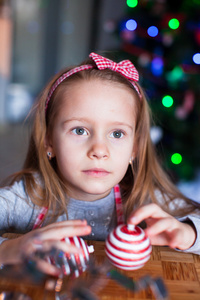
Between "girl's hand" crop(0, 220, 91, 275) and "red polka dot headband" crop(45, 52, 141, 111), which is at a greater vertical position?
"red polka dot headband" crop(45, 52, 141, 111)

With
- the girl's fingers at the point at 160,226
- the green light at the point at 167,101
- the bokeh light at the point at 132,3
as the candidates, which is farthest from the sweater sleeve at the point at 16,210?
the bokeh light at the point at 132,3

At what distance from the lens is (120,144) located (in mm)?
924

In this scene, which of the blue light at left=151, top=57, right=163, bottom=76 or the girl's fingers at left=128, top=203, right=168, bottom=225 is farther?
the blue light at left=151, top=57, right=163, bottom=76

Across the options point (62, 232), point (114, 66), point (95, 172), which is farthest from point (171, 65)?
point (62, 232)

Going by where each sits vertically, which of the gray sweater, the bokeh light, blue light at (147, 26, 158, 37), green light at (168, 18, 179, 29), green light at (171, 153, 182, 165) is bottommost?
green light at (171, 153, 182, 165)

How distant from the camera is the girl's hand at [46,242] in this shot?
1.80 ft

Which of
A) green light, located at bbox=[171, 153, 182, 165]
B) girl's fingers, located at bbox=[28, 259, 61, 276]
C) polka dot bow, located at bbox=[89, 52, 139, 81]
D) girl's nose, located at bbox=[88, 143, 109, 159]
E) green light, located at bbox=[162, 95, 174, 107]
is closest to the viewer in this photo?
girl's fingers, located at bbox=[28, 259, 61, 276]

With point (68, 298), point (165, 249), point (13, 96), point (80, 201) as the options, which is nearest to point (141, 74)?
point (80, 201)

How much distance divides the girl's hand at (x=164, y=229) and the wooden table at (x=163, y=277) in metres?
0.02

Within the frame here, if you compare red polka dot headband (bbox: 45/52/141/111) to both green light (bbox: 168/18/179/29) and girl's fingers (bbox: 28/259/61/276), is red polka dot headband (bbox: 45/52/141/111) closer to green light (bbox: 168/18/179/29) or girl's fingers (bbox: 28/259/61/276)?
girl's fingers (bbox: 28/259/61/276)

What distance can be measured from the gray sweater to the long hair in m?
0.03

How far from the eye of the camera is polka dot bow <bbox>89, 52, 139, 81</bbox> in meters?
0.98

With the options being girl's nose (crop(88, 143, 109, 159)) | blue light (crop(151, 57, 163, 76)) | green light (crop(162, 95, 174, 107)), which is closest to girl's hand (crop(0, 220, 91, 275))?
girl's nose (crop(88, 143, 109, 159))

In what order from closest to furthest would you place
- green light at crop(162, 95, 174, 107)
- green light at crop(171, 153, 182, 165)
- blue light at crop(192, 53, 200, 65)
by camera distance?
blue light at crop(192, 53, 200, 65) < green light at crop(162, 95, 174, 107) < green light at crop(171, 153, 182, 165)
